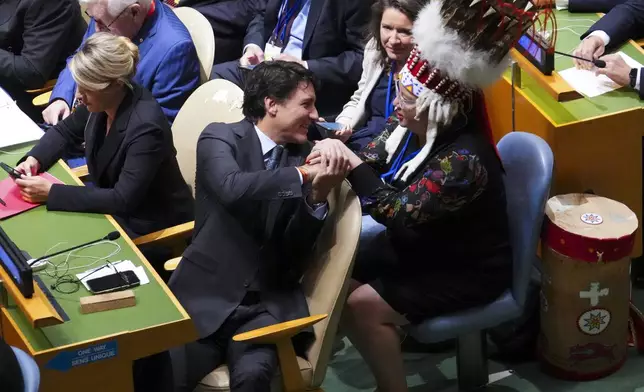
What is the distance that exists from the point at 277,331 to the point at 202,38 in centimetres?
203

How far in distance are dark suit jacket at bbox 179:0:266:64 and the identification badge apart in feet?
1.32

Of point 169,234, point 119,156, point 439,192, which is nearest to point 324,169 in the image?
point 439,192

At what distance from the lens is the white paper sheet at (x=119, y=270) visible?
3096 mm

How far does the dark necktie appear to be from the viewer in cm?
331

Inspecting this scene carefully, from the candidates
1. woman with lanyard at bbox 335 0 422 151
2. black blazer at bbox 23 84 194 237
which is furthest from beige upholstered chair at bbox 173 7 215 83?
black blazer at bbox 23 84 194 237

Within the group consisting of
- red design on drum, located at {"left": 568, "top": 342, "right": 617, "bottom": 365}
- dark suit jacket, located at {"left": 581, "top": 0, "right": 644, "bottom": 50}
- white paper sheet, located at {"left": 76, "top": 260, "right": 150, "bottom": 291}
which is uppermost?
Answer: dark suit jacket, located at {"left": 581, "top": 0, "right": 644, "bottom": 50}

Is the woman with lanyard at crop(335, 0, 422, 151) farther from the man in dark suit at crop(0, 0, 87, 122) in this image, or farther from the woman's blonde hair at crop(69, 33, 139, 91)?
the man in dark suit at crop(0, 0, 87, 122)

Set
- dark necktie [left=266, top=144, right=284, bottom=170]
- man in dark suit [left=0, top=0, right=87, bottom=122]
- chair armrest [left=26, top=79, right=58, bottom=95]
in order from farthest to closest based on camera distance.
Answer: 1. chair armrest [left=26, top=79, right=58, bottom=95]
2. man in dark suit [left=0, top=0, right=87, bottom=122]
3. dark necktie [left=266, top=144, right=284, bottom=170]

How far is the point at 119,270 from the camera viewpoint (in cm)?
314

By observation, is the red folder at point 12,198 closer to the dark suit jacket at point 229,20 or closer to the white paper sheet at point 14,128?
the white paper sheet at point 14,128

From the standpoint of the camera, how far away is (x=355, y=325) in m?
3.40

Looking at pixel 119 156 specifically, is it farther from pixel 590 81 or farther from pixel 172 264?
pixel 590 81

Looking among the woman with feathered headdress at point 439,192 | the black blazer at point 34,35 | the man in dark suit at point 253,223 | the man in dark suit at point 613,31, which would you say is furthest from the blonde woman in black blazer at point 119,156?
the man in dark suit at point 613,31

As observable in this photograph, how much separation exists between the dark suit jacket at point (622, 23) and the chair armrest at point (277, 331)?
1.97 metres
